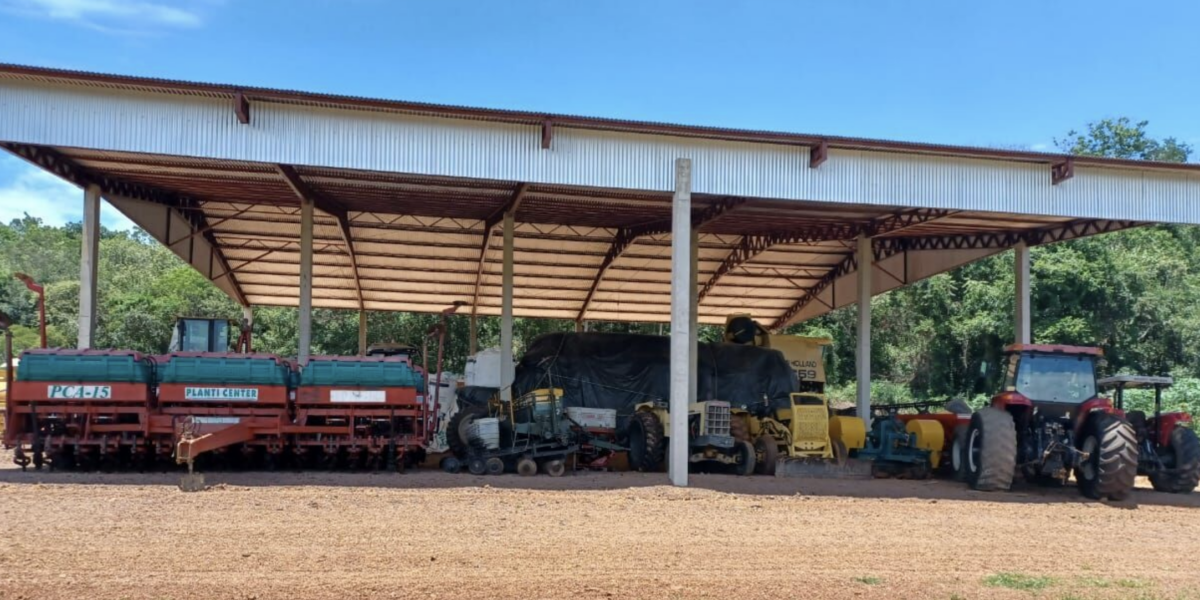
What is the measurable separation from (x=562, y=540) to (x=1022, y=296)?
15616mm

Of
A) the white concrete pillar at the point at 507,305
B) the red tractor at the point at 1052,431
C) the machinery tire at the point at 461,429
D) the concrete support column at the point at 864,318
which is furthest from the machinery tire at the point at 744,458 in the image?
the concrete support column at the point at 864,318

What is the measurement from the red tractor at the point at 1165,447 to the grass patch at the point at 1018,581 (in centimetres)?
780

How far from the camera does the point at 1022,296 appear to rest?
22344mm

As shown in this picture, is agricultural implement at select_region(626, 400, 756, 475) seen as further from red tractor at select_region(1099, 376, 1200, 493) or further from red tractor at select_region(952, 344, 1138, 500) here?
red tractor at select_region(1099, 376, 1200, 493)

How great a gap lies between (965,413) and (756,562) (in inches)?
468

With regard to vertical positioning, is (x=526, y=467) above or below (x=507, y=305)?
below

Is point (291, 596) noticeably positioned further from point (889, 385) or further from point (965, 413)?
point (889, 385)

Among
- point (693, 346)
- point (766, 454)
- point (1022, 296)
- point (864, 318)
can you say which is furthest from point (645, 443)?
point (1022, 296)

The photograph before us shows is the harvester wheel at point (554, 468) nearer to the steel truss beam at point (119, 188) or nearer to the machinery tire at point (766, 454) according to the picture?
the machinery tire at point (766, 454)

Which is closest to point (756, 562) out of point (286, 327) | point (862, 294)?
point (862, 294)

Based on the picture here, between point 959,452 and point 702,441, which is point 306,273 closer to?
point 702,441

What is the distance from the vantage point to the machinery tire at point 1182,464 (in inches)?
630

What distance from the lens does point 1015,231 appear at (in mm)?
23047

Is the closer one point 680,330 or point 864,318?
point 680,330
